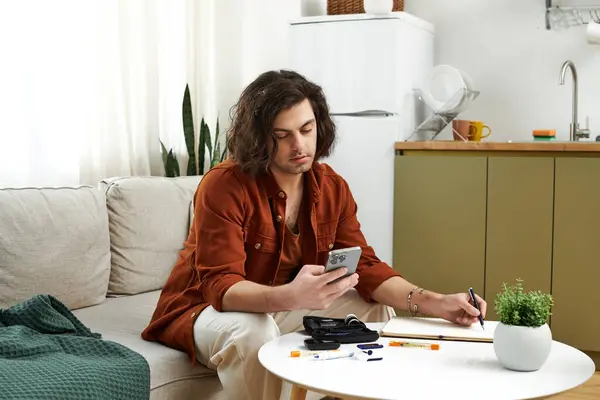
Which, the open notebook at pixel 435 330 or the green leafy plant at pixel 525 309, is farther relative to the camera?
the open notebook at pixel 435 330

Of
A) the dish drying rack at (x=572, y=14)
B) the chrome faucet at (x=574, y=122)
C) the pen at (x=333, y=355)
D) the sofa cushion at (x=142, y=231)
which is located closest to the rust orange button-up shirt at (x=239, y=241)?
the pen at (x=333, y=355)

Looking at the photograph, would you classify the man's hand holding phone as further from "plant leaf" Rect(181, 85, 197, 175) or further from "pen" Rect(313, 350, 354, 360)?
"plant leaf" Rect(181, 85, 197, 175)

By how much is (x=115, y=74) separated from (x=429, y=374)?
2.22m

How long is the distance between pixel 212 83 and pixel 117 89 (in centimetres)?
70

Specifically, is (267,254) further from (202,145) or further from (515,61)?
(515,61)

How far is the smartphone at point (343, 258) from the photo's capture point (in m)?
1.99

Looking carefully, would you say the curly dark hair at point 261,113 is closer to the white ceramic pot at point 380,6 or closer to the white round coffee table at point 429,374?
the white round coffee table at point 429,374

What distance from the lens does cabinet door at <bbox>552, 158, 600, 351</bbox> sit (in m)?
3.52

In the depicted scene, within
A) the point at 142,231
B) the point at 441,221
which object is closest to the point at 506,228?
the point at 441,221

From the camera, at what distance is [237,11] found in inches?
167

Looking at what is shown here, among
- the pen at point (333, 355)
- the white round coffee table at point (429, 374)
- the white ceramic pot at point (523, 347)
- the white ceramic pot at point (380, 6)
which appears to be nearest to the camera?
the white round coffee table at point (429, 374)

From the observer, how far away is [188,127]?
376 cm

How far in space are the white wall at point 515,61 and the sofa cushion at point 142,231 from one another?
1810 millimetres

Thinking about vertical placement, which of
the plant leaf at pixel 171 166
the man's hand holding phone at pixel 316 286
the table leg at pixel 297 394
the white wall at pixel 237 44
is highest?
the white wall at pixel 237 44
